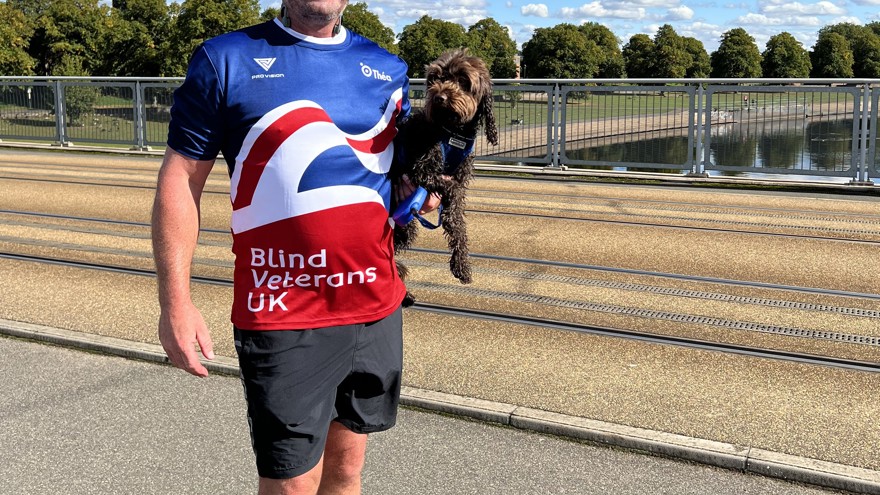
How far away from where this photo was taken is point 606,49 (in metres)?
104

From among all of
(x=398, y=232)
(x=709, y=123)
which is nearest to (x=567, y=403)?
(x=398, y=232)

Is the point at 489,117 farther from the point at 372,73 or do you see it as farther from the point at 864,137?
the point at 864,137

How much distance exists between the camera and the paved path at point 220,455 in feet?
13.8

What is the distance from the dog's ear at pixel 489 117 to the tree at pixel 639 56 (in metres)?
95.2

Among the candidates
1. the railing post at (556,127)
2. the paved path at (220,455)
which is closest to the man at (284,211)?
the paved path at (220,455)

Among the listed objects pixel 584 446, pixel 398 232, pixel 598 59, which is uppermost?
pixel 598 59

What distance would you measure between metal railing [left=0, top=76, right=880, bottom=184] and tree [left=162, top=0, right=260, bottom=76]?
37.4 metres

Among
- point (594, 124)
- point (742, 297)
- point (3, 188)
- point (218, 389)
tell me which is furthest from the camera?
point (594, 124)

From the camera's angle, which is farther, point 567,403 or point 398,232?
point 567,403

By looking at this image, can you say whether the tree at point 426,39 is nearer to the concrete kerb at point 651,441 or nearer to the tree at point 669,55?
the tree at point 669,55

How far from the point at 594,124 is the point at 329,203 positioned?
A: 49.9ft

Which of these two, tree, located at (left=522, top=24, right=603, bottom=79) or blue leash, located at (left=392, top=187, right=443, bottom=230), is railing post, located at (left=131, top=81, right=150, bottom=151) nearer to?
blue leash, located at (left=392, top=187, right=443, bottom=230)

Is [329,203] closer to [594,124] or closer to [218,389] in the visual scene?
[218,389]

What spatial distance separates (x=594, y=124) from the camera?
17469mm
